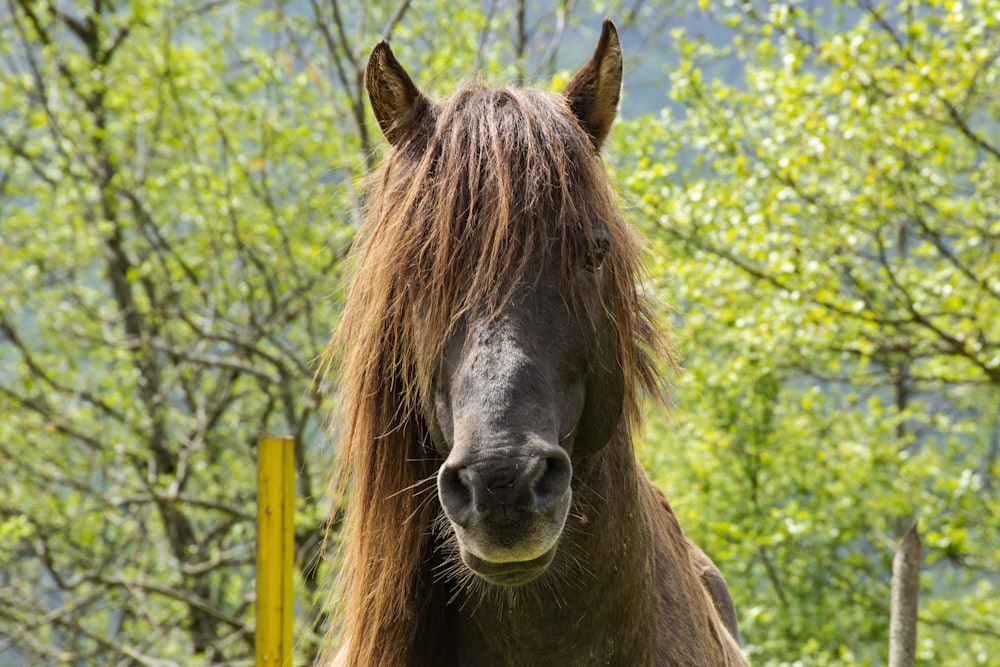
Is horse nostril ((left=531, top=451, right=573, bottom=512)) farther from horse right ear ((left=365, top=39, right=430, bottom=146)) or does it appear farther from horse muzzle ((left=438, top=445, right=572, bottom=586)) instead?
horse right ear ((left=365, top=39, right=430, bottom=146))

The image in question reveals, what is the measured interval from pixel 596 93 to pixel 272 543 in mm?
2121

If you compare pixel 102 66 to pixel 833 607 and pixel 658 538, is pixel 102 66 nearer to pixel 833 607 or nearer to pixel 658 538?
pixel 658 538

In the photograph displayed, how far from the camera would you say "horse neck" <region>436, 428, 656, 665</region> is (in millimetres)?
2250

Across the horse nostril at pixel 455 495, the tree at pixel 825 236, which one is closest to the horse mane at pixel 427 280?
the horse nostril at pixel 455 495

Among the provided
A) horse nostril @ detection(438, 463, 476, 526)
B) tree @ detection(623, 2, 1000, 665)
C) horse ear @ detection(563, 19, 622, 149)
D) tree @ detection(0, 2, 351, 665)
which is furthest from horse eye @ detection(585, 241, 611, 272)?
tree @ detection(0, 2, 351, 665)

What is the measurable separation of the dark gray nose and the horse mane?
0.33m

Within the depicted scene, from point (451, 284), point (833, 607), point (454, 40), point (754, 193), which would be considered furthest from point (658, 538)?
point (833, 607)

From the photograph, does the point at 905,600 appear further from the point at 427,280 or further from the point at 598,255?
the point at 427,280

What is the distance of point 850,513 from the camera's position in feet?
43.6

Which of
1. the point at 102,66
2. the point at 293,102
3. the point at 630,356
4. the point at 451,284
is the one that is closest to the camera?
the point at 451,284

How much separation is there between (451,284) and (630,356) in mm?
503

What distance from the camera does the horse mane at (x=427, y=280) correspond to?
210 cm

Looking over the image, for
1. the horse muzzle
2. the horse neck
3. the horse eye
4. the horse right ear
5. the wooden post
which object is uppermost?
the horse right ear

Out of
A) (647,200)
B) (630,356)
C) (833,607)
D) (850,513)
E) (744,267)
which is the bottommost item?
(833,607)
